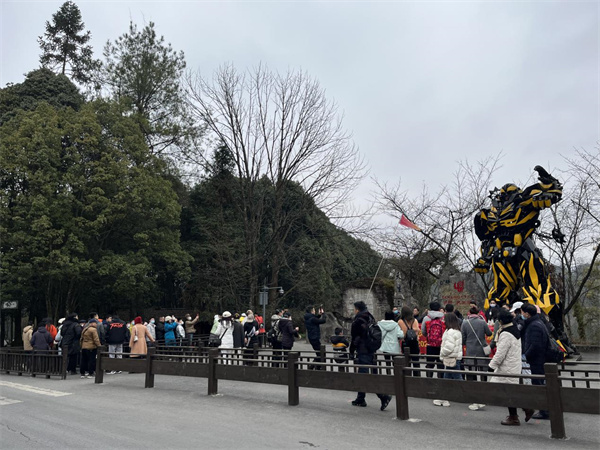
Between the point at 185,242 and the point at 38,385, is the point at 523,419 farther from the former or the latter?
the point at 185,242

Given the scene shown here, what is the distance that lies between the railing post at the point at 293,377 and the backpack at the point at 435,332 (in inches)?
135

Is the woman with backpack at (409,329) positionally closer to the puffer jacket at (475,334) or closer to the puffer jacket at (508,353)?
the puffer jacket at (475,334)

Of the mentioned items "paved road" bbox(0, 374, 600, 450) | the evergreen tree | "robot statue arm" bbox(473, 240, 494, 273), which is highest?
the evergreen tree

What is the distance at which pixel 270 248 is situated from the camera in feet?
105

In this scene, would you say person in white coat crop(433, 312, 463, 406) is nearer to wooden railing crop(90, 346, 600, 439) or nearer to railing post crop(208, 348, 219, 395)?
wooden railing crop(90, 346, 600, 439)

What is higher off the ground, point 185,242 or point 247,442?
point 185,242

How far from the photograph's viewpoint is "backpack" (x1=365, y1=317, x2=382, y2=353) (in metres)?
9.55

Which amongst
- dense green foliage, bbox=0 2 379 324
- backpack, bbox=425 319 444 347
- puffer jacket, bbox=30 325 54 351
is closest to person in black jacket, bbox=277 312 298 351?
backpack, bbox=425 319 444 347

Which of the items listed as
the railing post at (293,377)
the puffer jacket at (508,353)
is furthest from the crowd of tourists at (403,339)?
the railing post at (293,377)

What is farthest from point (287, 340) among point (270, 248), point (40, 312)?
point (40, 312)

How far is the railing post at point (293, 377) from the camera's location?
31.3ft

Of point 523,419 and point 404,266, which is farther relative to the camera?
point 404,266

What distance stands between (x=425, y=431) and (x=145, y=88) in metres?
32.8

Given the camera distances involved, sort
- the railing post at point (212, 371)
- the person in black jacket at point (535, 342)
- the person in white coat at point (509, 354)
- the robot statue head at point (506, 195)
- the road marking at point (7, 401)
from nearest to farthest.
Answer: the person in white coat at point (509, 354)
the person in black jacket at point (535, 342)
the road marking at point (7, 401)
the railing post at point (212, 371)
the robot statue head at point (506, 195)
